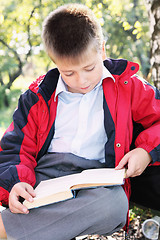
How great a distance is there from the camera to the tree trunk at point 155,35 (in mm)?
2361

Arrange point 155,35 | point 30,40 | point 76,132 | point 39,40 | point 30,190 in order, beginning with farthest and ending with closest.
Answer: point 39,40 < point 30,40 < point 155,35 < point 76,132 < point 30,190

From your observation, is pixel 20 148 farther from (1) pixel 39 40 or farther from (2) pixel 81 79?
(1) pixel 39 40

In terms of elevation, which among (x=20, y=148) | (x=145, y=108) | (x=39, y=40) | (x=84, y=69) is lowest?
(x=20, y=148)

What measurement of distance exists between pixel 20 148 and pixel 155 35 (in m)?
1.51

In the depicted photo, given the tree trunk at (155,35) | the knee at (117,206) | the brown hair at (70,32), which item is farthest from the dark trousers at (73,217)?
the tree trunk at (155,35)

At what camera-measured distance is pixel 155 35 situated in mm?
2408

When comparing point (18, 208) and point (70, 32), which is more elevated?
point (70, 32)

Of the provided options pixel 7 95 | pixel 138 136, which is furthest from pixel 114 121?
pixel 7 95

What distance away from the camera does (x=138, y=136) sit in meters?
1.69

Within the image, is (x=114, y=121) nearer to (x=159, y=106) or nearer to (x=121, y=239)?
(x=159, y=106)

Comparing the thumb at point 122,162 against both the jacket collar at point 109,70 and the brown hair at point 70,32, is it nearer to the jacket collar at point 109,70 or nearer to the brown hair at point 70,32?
the jacket collar at point 109,70

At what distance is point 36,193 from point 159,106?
884 mm

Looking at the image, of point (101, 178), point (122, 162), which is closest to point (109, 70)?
point (122, 162)

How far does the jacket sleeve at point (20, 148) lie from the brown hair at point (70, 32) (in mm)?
386
